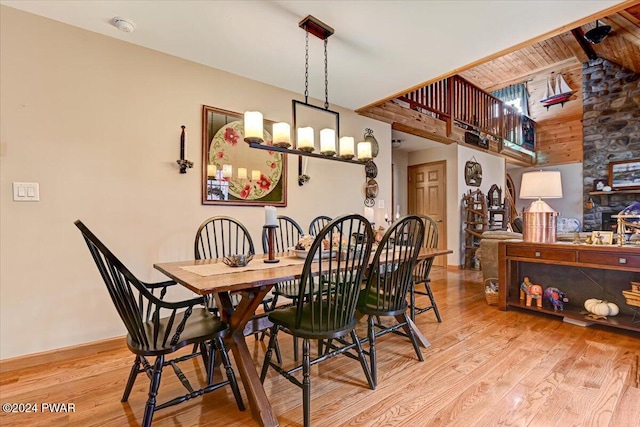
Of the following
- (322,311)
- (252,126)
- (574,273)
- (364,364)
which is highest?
(252,126)

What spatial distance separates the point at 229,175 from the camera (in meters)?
2.96

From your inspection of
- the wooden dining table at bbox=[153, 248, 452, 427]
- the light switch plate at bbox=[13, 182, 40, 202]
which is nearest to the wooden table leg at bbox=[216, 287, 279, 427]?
the wooden dining table at bbox=[153, 248, 452, 427]

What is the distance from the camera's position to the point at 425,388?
1777mm

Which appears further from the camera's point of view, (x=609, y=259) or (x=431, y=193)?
(x=431, y=193)

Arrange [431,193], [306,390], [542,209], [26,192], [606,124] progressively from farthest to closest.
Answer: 1. [606,124]
2. [431,193]
3. [542,209]
4. [26,192]
5. [306,390]

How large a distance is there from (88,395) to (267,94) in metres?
2.85

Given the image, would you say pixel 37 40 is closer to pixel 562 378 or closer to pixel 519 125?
pixel 562 378

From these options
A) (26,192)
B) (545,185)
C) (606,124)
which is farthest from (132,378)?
(606,124)

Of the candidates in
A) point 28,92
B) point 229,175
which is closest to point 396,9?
point 229,175

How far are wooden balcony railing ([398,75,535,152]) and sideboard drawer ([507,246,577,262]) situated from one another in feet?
7.85

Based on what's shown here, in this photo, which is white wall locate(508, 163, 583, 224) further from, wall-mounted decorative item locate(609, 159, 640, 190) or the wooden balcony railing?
wall-mounted decorative item locate(609, 159, 640, 190)

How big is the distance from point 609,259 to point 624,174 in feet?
16.3

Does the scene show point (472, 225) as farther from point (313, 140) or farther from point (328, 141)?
point (313, 140)

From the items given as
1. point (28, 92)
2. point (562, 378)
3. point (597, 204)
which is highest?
point (28, 92)
